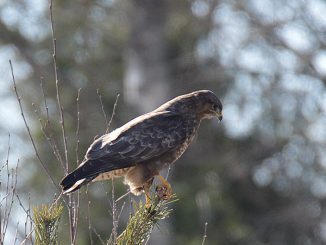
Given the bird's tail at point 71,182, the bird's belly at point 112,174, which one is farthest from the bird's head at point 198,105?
the bird's tail at point 71,182

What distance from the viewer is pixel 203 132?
49.6ft

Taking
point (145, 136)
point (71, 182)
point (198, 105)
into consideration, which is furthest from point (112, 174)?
point (198, 105)

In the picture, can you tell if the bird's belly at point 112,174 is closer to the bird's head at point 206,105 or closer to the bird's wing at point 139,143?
the bird's wing at point 139,143

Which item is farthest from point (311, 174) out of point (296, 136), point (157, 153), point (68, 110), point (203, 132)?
point (157, 153)

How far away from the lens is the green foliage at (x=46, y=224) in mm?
4949

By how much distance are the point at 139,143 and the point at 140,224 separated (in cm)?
154

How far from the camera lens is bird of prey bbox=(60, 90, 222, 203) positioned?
20.3 ft

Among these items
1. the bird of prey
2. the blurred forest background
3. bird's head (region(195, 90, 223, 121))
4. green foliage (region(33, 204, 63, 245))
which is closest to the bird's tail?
the bird of prey

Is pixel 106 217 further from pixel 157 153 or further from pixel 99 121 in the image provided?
pixel 157 153

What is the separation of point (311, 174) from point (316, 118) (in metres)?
1.16

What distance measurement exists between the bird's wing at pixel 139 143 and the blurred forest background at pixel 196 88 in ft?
21.0

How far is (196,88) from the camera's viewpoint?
1450cm

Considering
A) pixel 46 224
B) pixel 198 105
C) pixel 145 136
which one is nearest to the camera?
pixel 46 224

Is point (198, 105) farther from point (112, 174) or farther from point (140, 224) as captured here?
point (140, 224)
